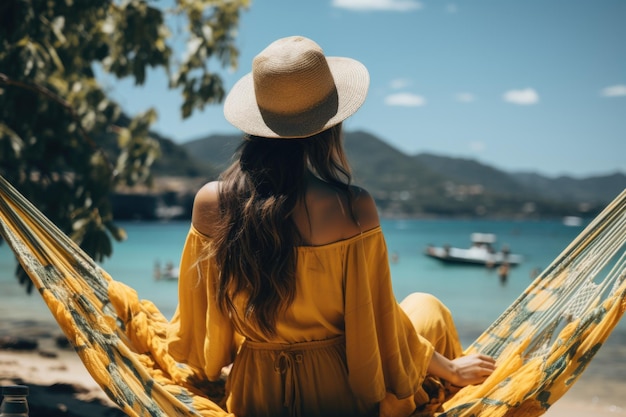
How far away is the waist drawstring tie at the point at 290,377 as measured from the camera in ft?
5.85

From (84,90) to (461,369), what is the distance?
3.19 metres

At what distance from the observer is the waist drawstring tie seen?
178cm

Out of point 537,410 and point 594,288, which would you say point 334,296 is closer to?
point 537,410

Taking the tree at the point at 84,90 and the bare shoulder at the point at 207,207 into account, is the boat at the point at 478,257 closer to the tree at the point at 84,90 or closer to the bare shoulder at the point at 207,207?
the tree at the point at 84,90

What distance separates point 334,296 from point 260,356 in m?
0.30

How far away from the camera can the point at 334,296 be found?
5.60ft

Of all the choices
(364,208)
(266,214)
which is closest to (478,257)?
(364,208)

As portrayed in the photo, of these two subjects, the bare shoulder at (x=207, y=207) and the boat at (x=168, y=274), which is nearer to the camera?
the bare shoulder at (x=207, y=207)

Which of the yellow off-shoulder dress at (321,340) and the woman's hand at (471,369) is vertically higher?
the yellow off-shoulder dress at (321,340)

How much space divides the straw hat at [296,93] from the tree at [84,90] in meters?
1.47

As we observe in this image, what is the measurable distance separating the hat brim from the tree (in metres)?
1.38

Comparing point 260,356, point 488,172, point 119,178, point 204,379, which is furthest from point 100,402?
point 488,172

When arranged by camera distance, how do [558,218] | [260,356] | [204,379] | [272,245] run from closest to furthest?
[272,245], [260,356], [204,379], [558,218]

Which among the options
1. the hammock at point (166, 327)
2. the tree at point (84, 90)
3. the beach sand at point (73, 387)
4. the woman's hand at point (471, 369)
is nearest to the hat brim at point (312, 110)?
the hammock at point (166, 327)
